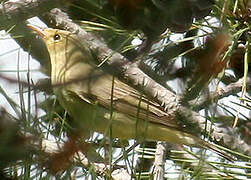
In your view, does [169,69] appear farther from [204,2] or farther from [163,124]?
[163,124]

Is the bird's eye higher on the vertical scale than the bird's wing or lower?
higher

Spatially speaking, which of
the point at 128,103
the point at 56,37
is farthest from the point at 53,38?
the point at 128,103

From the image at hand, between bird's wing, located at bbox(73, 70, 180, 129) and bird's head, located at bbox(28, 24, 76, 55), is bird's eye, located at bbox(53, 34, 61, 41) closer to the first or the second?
bird's head, located at bbox(28, 24, 76, 55)

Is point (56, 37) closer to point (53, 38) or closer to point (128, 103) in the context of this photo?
point (53, 38)

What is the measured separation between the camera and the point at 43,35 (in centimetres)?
302

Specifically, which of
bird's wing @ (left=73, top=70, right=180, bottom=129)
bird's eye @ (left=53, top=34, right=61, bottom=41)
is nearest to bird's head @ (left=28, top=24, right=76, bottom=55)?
bird's eye @ (left=53, top=34, right=61, bottom=41)

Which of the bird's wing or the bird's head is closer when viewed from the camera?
the bird's wing

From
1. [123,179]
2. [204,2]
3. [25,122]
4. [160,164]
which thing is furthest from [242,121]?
[25,122]

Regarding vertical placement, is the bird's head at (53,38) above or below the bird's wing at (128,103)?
above

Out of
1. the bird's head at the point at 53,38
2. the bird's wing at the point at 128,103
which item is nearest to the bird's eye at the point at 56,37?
the bird's head at the point at 53,38

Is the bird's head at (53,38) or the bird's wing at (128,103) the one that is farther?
the bird's head at (53,38)

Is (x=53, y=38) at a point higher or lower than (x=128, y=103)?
higher

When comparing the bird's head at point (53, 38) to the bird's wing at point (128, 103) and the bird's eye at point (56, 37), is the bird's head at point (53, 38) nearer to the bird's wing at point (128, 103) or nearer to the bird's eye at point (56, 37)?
the bird's eye at point (56, 37)

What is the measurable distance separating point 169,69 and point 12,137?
19.4 inches
